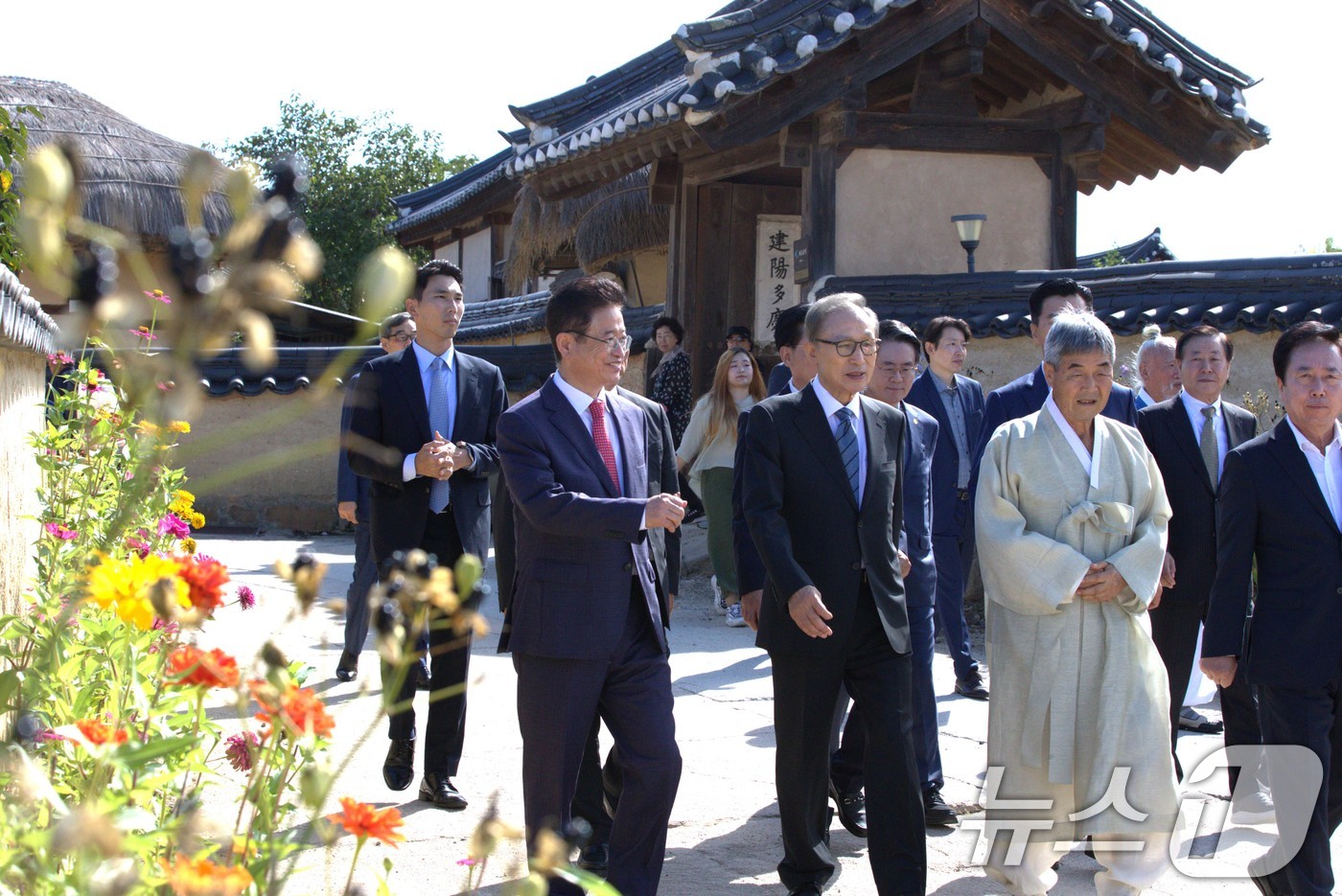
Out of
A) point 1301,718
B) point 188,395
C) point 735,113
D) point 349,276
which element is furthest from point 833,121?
point 349,276

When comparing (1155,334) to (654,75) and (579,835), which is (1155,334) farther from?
(654,75)

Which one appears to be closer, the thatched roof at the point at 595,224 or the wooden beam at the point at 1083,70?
the wooden beam at the point at 1083,70

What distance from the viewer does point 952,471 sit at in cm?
676

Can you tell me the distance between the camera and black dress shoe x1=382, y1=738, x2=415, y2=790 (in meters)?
4.91

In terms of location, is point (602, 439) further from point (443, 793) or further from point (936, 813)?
point (936, 813)

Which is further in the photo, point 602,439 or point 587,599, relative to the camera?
point 602,439

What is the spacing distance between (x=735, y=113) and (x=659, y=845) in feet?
22.9

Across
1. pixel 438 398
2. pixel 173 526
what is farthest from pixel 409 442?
pixel 173 526

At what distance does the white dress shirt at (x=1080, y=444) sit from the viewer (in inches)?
156

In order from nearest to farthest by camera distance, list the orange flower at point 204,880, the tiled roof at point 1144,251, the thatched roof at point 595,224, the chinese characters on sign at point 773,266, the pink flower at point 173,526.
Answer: the orange flower at point 204,880
the pink flower at point 173,526
the chinese characters on sign at point 773,266
the thatched roof at point 595,224
the tiled roof at point 1144,251

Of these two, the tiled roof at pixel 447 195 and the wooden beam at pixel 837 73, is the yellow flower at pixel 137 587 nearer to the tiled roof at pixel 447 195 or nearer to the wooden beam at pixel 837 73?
the wooden beam at pixel 837 73

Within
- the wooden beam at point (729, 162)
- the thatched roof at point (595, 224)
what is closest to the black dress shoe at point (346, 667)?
the wooden beam at point (729, 162)

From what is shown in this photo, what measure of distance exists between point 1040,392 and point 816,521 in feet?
5.21

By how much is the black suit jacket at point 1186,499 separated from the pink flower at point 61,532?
148 inches
